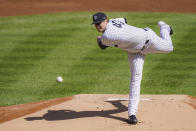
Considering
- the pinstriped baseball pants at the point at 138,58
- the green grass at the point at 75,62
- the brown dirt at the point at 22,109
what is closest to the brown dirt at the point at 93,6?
the green grass at the point at 75,62

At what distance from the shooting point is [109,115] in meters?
7.31

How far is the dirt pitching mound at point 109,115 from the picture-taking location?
676cm

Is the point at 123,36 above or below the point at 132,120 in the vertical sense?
above

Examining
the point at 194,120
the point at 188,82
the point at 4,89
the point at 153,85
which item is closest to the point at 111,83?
the point at 153,85

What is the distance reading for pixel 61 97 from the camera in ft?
29.9

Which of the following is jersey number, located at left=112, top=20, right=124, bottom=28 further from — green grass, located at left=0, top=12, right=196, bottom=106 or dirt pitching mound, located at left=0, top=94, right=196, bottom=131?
green grass, located at left=0, top=12, right=196, bottom=106

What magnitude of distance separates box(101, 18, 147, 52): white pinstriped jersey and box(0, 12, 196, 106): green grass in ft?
10.3

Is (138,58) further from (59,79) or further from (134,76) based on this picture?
(59,79)

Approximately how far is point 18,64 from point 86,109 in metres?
3.83

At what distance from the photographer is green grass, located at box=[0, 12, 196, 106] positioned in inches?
382

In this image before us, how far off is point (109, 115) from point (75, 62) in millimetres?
3855

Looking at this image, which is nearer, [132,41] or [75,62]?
A: [132,41]

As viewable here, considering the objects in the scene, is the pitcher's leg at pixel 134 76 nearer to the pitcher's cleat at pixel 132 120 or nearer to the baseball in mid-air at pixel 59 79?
the pitcher's cleat at pixel 132 120

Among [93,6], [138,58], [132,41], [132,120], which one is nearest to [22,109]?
[132,120]
